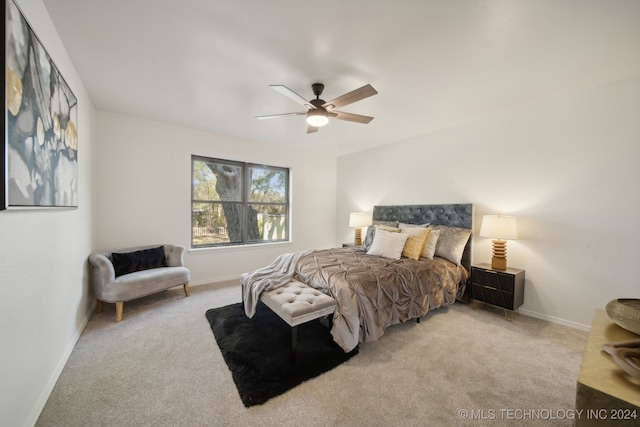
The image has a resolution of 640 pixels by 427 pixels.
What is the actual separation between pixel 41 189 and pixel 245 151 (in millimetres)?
3097

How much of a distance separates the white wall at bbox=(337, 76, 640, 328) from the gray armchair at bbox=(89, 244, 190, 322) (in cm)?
420

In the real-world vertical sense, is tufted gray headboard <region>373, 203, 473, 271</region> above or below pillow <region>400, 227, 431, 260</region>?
above

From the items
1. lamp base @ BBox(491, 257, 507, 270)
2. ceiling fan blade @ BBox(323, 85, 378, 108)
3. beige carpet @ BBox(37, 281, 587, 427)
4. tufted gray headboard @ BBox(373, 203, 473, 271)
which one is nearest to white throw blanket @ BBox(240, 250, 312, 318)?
beige carpet @ BBox(37, 281, 587, 427)

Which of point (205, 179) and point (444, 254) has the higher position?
point (205, 179)

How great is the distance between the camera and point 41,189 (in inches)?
57.8

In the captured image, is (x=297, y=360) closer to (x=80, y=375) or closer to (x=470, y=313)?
(x=80, y=375)

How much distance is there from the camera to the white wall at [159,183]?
3230 millimetres

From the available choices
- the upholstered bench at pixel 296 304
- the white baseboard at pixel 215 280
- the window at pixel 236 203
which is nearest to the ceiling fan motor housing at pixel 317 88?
the upholstered bench at pixel 296 304

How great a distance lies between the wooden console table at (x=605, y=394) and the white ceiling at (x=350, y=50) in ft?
6.67

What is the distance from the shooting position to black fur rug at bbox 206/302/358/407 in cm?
171

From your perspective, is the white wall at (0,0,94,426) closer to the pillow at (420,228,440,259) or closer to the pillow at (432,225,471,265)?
the pillow at (420,228,440,259)

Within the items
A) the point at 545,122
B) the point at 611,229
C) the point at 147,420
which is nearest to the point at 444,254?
the point at 611,229

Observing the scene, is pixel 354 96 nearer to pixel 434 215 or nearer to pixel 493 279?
pixel 434 215

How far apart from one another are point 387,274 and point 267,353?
1.37 m
